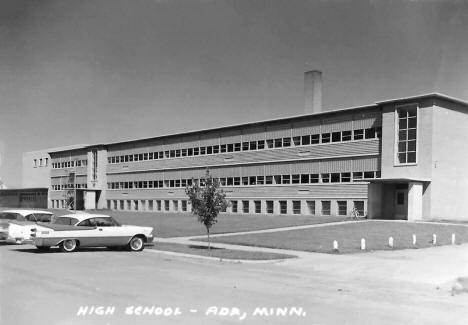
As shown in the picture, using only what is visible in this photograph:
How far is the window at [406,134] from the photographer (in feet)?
137

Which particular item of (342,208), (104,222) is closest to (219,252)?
(104,222)

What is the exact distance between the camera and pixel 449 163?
41.8 metres

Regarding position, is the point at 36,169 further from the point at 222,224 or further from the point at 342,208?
the point at 222,224

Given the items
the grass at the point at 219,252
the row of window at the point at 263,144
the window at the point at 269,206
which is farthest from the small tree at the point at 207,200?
the window at the point at 269,206

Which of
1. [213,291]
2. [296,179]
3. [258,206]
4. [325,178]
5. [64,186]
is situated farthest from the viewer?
[64,186]

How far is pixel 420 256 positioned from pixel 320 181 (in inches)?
1191

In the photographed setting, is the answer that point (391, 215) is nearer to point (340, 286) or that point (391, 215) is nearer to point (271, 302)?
point (340, 286)

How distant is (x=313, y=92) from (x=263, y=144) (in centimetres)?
783

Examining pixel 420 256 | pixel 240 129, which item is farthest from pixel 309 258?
pixel 240 129

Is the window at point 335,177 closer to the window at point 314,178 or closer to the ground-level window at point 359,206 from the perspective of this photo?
the window at point 314,178

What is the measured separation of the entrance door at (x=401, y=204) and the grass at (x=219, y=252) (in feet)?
80.2

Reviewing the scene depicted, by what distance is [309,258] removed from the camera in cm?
1788

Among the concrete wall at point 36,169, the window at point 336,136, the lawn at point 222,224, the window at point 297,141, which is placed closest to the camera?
the lawn at point 222,224

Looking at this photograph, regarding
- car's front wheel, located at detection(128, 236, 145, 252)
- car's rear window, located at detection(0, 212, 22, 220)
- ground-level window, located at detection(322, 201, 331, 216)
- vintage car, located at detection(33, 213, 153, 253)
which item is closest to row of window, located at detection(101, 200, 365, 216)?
ground-level window, located at detection(322, 201, 331, 216)
